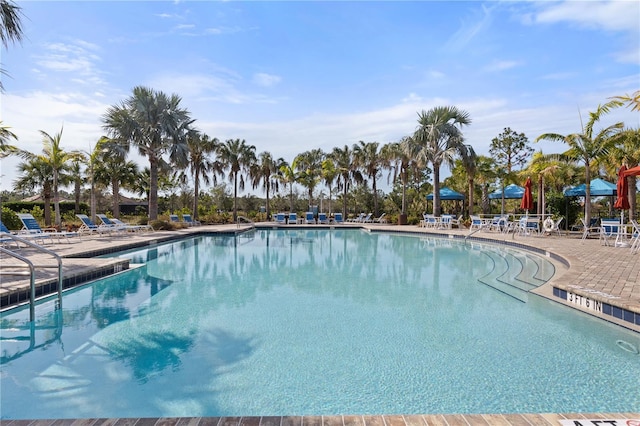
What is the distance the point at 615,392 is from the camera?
3338mm

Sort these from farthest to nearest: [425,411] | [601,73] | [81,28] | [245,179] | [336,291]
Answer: [245,179] < [601,73] < [81,28] < [336,291] < [425,411]

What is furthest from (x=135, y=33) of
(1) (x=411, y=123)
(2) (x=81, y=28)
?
(1) (x=411, y=123)

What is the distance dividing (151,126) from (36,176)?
24.1 ft

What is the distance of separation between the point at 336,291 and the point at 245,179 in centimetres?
2578

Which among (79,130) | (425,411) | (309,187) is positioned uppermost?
(79,130)

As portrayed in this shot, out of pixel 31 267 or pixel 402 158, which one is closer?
pixel 31 267

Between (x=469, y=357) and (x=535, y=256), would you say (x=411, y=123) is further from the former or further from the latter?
(x=469, y=357)

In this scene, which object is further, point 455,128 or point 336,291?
Result: point 455,128

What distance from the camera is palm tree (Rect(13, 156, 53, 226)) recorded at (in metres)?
21.1

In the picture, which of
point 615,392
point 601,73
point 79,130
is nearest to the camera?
point 615,392

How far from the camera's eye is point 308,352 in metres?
4.30

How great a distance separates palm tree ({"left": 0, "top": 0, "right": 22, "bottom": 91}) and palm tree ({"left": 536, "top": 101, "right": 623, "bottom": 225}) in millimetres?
17267

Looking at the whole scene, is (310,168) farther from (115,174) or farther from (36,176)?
(36,176)

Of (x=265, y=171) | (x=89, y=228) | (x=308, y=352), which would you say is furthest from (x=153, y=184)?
(x=308, y=352)
